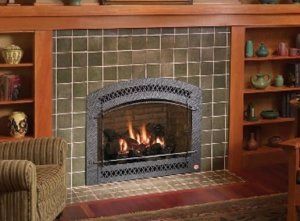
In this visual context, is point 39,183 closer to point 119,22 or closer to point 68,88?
point 68,88

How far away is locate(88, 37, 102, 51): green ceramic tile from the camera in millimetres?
5055

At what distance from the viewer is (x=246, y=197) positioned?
4.91m

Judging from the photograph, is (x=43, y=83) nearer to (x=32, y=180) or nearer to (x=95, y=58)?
(x=95, y=58)

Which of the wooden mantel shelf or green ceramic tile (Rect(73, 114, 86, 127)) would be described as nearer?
the wooden mantel shelf

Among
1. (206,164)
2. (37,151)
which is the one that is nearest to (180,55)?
(206,164)

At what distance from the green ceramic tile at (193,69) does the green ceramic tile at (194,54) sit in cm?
4

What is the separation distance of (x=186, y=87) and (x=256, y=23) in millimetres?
811

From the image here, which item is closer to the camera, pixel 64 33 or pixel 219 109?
pixel 64 33

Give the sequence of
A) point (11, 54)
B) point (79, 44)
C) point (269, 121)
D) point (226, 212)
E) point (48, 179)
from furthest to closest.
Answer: point (269, 121) → point (79, 44) → point (11, 54) → point (226, 212) → point (48, 179)

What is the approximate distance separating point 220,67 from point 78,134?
1323 millimetres

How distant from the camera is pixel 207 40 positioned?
17.8ft

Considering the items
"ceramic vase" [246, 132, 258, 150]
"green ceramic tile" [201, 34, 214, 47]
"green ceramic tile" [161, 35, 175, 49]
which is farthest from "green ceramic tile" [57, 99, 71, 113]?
"ceramic vase" [246, 132, 258, 150]

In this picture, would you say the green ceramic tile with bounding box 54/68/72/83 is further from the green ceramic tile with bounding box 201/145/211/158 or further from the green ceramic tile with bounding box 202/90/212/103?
the green ceramic tile with bounding box 201/145/211/158

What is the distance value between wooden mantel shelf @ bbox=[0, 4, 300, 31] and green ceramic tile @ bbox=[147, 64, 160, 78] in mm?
329
